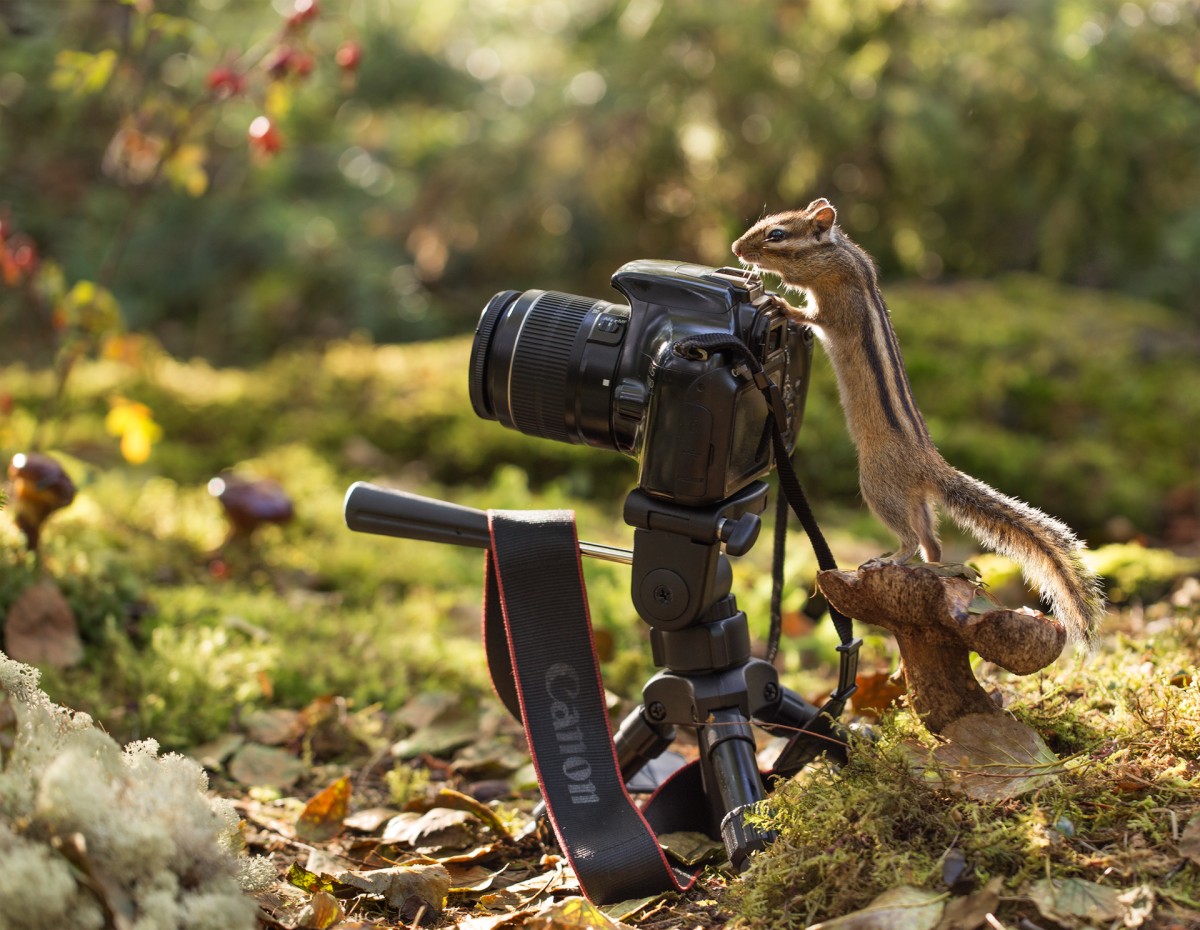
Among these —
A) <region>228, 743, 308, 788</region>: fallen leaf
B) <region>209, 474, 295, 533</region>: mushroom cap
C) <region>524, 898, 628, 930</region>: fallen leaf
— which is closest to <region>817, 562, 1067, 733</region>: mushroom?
<region>524, 898, 628, 930</region>: fallen leaf

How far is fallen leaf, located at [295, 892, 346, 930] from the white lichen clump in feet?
0.55

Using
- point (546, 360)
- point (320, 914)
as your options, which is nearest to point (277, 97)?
point (546, 360)

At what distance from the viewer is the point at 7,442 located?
11.6 ft

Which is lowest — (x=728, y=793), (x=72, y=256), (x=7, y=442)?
(x=728, y=793)

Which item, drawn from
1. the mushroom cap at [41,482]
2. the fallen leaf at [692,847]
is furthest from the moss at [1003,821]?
the mushroom cap at [41,482]

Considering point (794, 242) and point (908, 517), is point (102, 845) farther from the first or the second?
point (794, 242)

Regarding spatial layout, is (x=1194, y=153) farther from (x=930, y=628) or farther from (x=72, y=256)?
(x=72, y=256)

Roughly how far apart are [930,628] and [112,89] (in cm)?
556

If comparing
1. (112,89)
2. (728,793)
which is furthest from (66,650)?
(112,89)

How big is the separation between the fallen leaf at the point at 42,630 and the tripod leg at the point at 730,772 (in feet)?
4.68

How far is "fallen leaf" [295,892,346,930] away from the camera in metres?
1.49

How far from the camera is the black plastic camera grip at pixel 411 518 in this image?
1.78 meters

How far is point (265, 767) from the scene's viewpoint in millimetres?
2258

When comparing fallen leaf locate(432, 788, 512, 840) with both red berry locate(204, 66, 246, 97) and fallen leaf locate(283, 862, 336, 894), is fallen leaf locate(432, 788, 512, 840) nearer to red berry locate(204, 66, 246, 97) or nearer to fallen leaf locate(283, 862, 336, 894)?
fallen leaf locate(283, 862, 336, 894)
